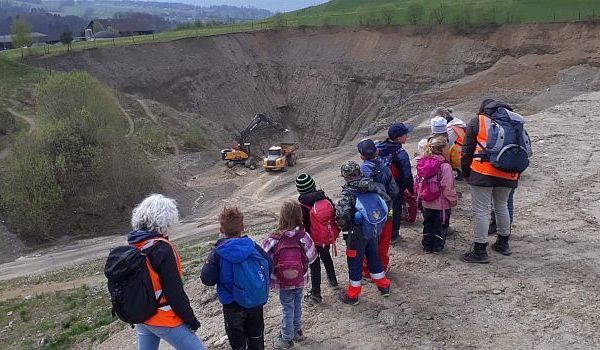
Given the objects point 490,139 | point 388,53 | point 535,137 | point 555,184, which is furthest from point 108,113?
point 388,53

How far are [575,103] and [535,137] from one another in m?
8.00

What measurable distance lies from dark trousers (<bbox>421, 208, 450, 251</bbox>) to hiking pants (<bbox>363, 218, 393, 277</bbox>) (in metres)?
1.00

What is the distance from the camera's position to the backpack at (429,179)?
8.07 m

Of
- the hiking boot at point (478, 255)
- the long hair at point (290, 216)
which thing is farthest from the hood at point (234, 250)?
the hiking boot at point (478, 255)

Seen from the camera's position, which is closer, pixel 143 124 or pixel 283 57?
pixel 143 124

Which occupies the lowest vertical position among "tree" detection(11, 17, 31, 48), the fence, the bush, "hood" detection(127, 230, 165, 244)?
the bush

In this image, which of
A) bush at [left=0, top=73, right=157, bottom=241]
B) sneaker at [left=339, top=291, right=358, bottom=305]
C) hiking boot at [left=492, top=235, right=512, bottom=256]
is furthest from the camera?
bush at [left=0, top=73, right=157, bottom=241]

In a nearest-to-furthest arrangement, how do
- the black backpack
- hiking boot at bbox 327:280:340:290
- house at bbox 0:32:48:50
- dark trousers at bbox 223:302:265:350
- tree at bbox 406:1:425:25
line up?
1. the black backpack
2. dark trousers at bbox 223:302:265:350
3. hiking boot at bbox 327:280:340:290
4. tree at bbox 406:1:425:25
5. house at bbox 0:32:48:50

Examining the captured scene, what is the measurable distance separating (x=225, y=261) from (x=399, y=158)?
4089 mm

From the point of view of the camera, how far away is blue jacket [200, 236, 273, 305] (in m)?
5.33

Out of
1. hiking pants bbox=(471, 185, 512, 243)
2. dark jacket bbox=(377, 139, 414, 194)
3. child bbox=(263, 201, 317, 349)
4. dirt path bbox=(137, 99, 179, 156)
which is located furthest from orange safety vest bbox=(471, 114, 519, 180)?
dirt path bbox=(137, 99, 179, 156)

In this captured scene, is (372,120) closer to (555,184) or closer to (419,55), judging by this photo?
(419,55)

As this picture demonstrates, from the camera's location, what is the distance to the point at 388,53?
47.1 metres

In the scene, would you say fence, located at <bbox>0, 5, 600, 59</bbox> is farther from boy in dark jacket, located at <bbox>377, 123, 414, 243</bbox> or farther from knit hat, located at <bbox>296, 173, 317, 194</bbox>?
knit hat, located at <bbox>296, 173, 317, 194</bbox>
